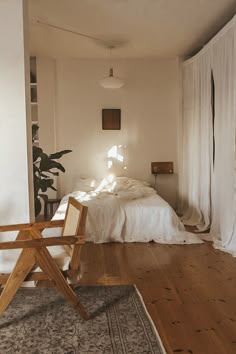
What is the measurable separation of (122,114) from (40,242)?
4117 mm

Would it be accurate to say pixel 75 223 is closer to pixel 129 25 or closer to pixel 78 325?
pixel 78 325

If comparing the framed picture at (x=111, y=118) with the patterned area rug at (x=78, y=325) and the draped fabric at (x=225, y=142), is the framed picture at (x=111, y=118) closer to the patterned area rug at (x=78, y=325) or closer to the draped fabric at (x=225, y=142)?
the draped fabric at (x=225, y=142)

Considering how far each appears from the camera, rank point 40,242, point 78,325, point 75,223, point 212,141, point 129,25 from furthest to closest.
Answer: point 212,141 → point 129,25 → point 75,223 → point 78,325 → point 40,242

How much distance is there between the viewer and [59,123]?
19.1 ft

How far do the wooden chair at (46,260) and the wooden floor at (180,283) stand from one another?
24.4 inches

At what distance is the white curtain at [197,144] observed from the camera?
460 centimetres

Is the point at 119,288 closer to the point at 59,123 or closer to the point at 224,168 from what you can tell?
the point at 224,168

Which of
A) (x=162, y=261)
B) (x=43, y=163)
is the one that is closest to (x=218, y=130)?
(x=162, y=261)

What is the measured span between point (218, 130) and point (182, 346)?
9.29 ft

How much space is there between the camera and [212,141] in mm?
4469

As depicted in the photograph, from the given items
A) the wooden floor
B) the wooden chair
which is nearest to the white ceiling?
the wooden chair

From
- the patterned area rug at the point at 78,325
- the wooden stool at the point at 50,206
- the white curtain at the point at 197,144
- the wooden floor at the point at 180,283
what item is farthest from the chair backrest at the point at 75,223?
the wooden stool at the point at 50,206

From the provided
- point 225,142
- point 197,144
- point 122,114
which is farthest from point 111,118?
point 225,142

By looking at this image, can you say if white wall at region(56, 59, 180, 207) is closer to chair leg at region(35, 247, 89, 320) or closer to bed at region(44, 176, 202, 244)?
bed at region(44, 176, 202, 244)
